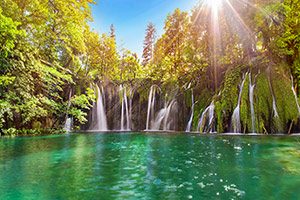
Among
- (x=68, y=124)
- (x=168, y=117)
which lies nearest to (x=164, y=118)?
(x=168, y=117)

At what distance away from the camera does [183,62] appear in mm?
27531

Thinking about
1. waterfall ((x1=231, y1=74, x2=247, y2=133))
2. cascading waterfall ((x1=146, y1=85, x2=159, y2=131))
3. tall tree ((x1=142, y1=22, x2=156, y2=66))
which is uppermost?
tall tree ((x1=142, y1=22, x2=156, y2=66))

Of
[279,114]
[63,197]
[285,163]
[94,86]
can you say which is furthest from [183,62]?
[63,197]

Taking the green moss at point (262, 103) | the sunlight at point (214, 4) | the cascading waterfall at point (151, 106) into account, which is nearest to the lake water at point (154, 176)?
the green moss at point (262, 103)

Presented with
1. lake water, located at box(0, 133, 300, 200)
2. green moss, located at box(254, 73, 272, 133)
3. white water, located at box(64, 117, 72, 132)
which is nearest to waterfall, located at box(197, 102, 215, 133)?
green moss, located at box(254, 73, 272, 133)

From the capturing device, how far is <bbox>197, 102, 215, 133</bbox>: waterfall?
1628 centimetres

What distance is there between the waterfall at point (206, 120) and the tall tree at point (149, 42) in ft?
128

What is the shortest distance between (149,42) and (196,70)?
117 feet

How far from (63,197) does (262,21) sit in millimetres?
17908

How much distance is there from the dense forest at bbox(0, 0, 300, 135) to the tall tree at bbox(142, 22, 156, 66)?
31.0 metres

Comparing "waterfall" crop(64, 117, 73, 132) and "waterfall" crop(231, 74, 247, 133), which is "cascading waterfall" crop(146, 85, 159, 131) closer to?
"waterfall" crop(64, 117, 73, 132)

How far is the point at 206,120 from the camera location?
54.9 ft

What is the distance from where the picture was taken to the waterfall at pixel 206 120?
53.4 ft

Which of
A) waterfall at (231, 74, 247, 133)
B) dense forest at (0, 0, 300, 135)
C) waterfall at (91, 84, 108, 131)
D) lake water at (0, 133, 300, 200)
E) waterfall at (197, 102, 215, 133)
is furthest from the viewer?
waterfall at (91, 84, 108, 131)
